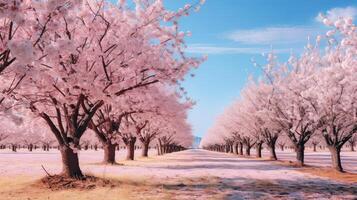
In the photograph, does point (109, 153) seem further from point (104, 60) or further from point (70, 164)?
point (104, 60)

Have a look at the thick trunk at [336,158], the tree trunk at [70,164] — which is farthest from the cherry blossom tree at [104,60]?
the thick trunk at [336,158]

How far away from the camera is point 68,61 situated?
55.1ft

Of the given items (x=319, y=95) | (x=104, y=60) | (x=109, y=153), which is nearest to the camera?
(x=104, y=60)

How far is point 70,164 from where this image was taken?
61.0 ft

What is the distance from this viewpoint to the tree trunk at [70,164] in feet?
60.6

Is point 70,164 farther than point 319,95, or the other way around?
point 319,95

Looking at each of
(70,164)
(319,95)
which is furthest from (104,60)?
(319,95)

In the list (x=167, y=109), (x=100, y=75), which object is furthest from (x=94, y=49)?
(x=167, y=109)

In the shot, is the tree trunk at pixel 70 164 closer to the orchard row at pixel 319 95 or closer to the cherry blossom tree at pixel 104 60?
the cherry blossom tree at pixel 104 60

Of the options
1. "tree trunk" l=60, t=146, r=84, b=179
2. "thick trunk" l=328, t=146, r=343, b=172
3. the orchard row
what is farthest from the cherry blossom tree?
"thick trunk" l=328, t=146, r=343, b=172

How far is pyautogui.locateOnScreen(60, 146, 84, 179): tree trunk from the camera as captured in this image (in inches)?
727

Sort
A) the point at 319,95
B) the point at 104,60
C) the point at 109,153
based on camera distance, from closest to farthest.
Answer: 1. the point at 104,60
2. the point at 319,95
3. the point at 109,153

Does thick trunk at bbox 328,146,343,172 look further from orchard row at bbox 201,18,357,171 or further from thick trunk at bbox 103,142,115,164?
thick trunk at bbox 103,142,115,164

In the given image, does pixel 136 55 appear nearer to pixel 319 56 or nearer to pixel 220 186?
pixel 220 186
